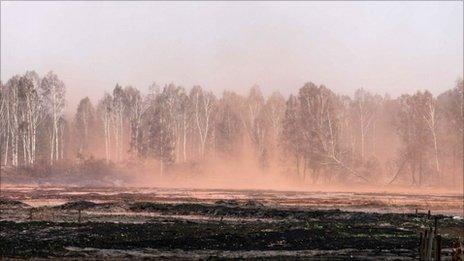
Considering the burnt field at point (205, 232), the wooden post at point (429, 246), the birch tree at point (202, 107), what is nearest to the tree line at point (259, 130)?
the birch tree at point (202, 107)

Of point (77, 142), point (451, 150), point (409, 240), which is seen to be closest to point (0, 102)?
point (77, 142)

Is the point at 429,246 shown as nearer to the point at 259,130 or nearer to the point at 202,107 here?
the point at 259,130

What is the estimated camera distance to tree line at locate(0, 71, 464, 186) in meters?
81.6

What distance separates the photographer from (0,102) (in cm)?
8925

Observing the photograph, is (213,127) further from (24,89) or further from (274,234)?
(274,234)

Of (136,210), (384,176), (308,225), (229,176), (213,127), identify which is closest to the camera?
(308,225)

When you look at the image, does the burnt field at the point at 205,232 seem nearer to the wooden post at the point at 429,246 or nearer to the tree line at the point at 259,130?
the wooden post at the point at 429,246

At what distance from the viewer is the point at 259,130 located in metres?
103

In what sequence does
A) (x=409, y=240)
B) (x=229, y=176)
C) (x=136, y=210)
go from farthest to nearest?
(x=229, y=176) < (x=136, y=210) < (x=409, y=240)

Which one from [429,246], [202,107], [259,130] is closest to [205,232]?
[429,246]

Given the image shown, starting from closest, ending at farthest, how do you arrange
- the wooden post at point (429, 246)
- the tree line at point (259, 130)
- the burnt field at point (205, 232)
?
the wooden post at point (429, 246) < the burnt field at point (205, 232) < the tree line at point (259, 130)

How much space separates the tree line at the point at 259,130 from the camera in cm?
8156

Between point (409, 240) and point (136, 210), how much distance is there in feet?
65.4

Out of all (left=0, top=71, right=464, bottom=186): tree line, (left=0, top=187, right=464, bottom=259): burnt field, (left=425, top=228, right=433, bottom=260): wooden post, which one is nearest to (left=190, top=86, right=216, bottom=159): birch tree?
(left=0, top=71, right=464, bottom=186): tree line
